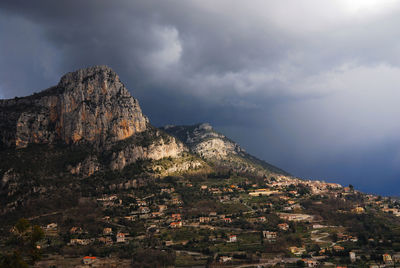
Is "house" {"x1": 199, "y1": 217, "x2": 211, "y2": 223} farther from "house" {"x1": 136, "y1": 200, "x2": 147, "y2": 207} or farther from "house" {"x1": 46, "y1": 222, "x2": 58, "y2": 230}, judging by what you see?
"house" {"x1": 46, "y1": 222, "x2": 58, "y2": 230}

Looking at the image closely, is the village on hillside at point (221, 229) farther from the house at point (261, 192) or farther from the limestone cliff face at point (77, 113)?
the limestone cliff face at point (77, 113)

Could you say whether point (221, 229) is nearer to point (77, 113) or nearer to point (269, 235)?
point (269, 235)

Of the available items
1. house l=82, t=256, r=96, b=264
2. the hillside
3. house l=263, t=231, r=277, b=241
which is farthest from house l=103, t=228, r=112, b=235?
house l=263, t=231, r=277, b=241

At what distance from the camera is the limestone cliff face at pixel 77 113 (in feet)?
463

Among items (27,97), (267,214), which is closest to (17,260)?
(267,214)

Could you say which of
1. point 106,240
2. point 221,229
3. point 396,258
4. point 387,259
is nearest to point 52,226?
point 106,240

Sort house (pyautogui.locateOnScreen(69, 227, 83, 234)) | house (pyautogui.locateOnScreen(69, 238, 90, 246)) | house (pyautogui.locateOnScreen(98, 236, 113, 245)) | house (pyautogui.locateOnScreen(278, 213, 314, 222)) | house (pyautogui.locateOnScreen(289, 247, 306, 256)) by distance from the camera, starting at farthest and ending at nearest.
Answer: house (pyautogui.locateOnScreen(278, 213, 314, 222)), house (pyautogui.locateOnScreen(69, 227, 83, 234)), house (pyautogui.locateOnScreen(98, 236, 113, 245)), house (pyautogui.locateOnScreen(69, 238, 90, 246)), house (pyautogui.locateOnScreen(289, 247, 306, 256))

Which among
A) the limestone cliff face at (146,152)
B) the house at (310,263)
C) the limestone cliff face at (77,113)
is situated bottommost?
the house at (310,263)

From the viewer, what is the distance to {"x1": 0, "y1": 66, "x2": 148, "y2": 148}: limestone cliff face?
463 feet

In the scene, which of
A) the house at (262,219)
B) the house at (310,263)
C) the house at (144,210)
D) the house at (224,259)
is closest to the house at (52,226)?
the house at (144,210)

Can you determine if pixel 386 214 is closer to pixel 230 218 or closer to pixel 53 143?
pixel 230 218

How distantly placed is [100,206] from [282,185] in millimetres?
85143

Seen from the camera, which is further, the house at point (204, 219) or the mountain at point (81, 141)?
the mountain at point (81, 141)

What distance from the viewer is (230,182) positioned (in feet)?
498
